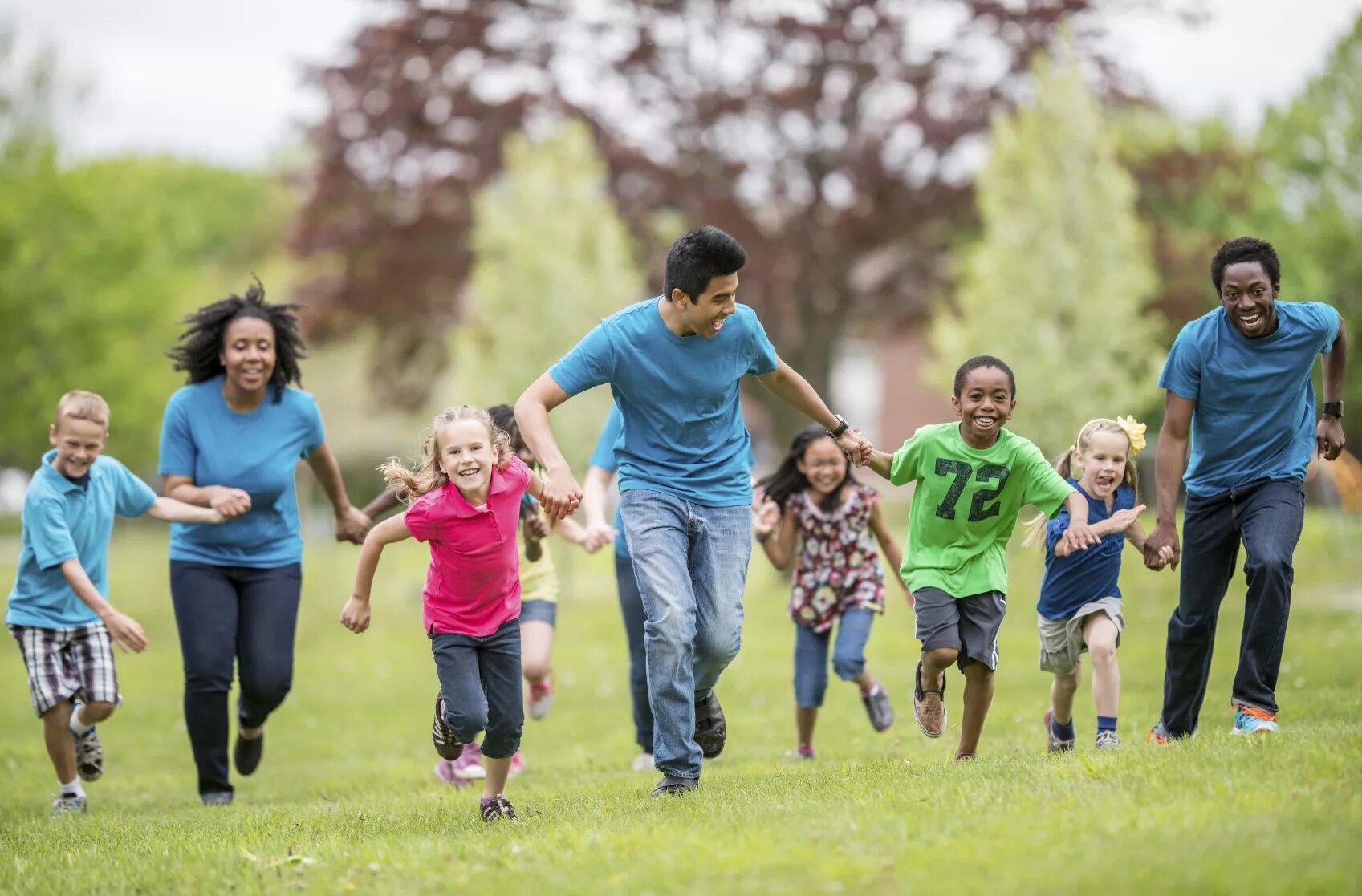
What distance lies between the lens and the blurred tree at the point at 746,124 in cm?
2219

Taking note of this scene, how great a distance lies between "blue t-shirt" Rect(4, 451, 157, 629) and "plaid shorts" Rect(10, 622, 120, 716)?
0.23 ft

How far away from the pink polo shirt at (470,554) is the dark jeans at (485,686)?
8 centimetres

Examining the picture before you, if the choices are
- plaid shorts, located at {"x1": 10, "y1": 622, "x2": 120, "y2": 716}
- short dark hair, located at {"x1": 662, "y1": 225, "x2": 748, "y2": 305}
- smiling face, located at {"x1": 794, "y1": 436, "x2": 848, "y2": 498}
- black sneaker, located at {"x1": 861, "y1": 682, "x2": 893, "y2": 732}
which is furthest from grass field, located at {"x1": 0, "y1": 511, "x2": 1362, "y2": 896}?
short dark hair, located at {"x1": 662, "y1": 225, "x2": 748, "y2": 305}

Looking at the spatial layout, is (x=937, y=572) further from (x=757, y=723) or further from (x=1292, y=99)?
(x=1292, y=99)

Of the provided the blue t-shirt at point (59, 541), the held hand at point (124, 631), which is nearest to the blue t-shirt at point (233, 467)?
the blue t-shirt at point (59, 541)

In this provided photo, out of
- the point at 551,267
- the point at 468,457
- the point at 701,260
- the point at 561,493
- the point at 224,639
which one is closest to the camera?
the point at 561,493

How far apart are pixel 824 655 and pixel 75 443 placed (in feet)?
15.1

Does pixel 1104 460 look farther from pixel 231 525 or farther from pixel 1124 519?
pixel 231 525

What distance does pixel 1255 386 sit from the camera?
7.22m

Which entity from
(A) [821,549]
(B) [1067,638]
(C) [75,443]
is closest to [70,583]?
(C) [75,443]

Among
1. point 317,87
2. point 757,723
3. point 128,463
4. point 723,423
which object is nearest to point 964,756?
point 723,423

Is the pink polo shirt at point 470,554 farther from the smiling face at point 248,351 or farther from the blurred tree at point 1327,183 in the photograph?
the blurred tree at point 1327,183

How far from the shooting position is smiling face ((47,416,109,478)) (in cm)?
812

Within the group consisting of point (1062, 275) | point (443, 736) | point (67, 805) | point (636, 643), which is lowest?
point (67, 805)
